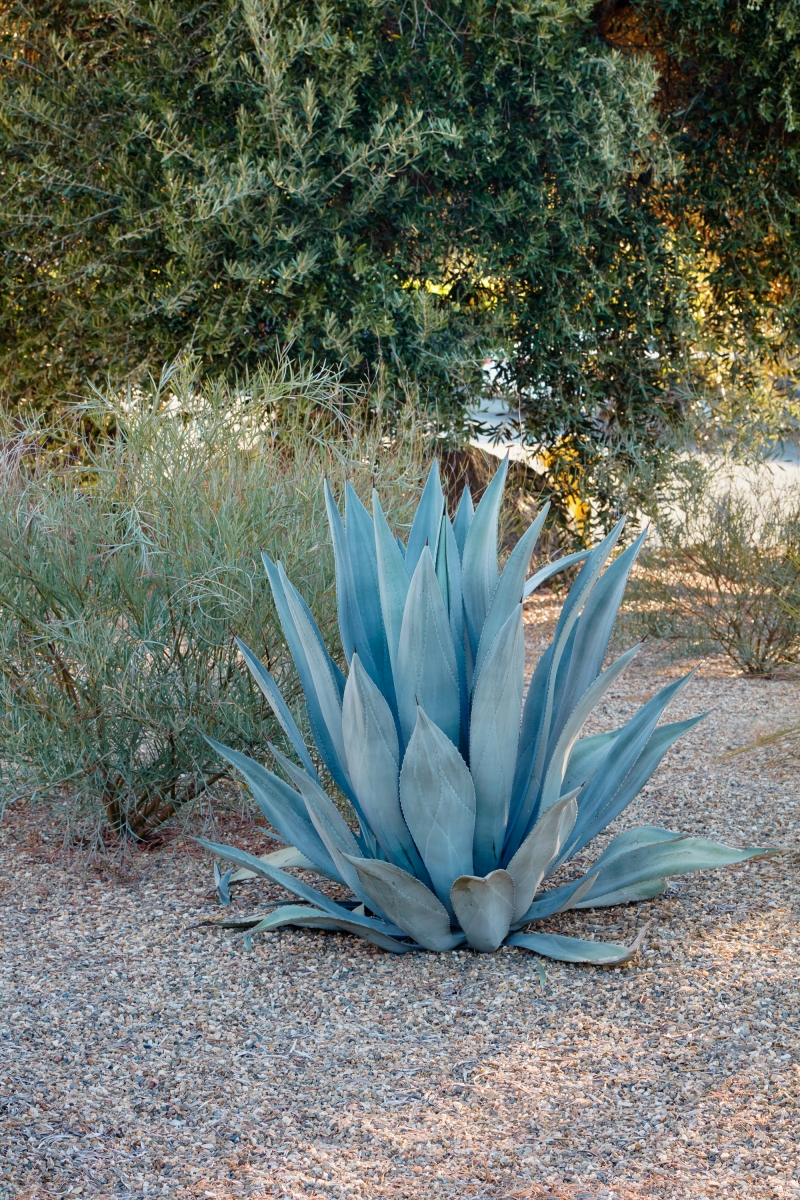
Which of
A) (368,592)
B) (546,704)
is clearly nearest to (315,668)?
(368,592)

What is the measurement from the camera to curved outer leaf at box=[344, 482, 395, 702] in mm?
A: 3141

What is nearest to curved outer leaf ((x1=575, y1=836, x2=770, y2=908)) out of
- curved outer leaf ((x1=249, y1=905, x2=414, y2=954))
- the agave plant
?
the agave plant

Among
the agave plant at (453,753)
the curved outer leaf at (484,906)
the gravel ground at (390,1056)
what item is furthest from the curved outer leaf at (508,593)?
the gravel ground at (390,1056)

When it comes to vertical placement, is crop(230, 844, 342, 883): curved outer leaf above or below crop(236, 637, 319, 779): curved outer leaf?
below

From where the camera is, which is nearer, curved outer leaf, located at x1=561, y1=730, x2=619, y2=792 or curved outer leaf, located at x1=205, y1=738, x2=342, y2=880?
curved outer leaf, located at x1=205, y1=738, x2=342, y2=880

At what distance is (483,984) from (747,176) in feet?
21.0

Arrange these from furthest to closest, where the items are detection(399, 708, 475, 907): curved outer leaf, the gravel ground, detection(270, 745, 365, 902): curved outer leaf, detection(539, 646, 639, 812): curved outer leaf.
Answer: detection(270, 745, 365, 902): curved outer leaf < detection(539, 646, 639, 812): curved outer leaf < detection(399, 708, 475, 907): curved outer leaf < the gravel ground

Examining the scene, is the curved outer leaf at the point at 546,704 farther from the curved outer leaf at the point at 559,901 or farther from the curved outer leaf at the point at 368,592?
the curved outer leaf at the point at 368,592

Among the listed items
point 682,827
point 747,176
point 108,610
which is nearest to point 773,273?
point 747,176

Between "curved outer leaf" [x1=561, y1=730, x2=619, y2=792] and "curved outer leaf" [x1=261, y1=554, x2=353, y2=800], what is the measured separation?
62cm

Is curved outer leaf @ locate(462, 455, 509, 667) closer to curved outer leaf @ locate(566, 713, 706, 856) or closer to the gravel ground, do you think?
curved outer leaf @ locate(566, 713, 706, 856)

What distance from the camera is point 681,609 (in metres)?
6.95

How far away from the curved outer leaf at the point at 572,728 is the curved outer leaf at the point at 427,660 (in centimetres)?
25

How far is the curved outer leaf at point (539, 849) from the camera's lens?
2.79 metres
